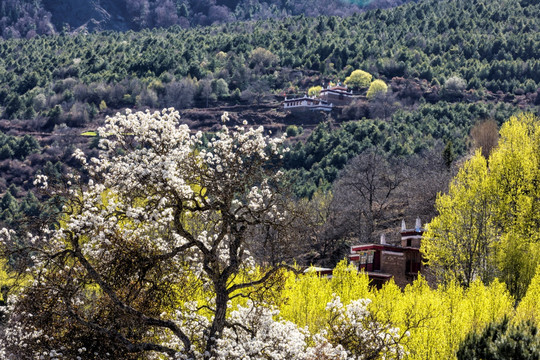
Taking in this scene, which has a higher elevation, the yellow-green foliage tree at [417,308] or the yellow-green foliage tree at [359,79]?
the yellow-green foliage tree at [359,79]

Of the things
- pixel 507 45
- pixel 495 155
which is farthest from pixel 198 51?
pixel 495 155

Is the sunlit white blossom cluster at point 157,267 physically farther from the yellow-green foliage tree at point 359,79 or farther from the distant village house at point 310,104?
the yellow-green foliage tree at point 359,79

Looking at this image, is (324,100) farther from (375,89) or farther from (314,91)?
(375,89)

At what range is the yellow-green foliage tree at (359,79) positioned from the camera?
553 ft

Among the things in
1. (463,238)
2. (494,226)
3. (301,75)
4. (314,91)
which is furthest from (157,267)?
(301,75)

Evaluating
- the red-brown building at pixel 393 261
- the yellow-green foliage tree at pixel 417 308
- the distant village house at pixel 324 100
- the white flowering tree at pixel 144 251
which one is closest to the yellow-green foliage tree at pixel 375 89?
the distant village house at pixel 324 100

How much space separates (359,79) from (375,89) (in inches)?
311

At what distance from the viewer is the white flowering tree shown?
24.0m

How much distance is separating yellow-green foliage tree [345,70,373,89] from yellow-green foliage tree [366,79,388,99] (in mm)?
4650

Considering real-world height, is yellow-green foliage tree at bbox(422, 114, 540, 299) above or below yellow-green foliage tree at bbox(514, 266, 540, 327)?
above

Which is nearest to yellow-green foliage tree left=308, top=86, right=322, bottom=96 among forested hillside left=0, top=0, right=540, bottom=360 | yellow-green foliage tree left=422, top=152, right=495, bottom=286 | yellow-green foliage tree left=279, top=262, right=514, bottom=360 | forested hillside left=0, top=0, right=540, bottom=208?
forested hillside left=0, top=0, right=540, bottom=208

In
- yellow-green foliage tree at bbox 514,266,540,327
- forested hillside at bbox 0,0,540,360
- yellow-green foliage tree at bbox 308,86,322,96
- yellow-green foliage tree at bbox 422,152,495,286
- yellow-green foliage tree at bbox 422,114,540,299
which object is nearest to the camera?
forested hillside at bbox 0,0,540,360

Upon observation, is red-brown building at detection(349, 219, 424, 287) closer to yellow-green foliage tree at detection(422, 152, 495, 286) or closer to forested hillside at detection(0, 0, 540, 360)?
forested hillside at detection(0, 0, 540, 360)

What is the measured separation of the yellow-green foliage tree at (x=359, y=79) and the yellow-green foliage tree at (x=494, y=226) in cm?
11269
